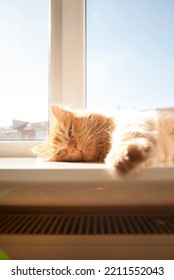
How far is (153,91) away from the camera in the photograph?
1286 mm

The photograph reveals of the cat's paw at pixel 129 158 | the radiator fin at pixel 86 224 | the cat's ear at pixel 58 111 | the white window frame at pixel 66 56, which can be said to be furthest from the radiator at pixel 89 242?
the white window frame at pixel 66 56

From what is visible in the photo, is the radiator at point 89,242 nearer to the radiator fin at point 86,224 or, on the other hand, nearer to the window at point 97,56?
the radiator fin at point 86,224

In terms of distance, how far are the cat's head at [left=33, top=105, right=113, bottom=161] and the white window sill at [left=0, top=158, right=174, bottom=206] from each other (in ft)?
0.78

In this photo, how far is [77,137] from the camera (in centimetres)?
105

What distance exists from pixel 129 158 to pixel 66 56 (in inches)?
33.8

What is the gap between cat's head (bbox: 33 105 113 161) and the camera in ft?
3.34

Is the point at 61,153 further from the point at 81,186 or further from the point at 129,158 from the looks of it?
the point at 129,158

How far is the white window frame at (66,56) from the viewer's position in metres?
1.31

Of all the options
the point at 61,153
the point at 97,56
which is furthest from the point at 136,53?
the point at 61,153

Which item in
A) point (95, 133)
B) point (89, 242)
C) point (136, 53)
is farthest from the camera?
point (136, 53)

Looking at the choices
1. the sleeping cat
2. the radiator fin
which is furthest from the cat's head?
the radiator fin

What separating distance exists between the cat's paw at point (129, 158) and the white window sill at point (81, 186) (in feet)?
0.09
